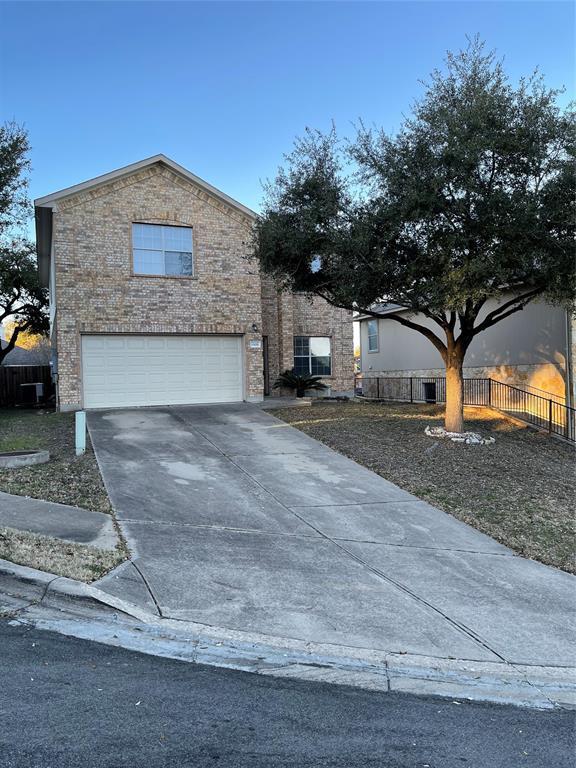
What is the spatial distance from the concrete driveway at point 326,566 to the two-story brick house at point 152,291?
24.3ft

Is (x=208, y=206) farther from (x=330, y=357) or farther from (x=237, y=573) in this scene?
(x=237, y=573)

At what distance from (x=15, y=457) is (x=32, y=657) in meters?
6.13

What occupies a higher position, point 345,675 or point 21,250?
point 21,250

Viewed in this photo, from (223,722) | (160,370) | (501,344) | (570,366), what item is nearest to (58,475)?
(223,722)

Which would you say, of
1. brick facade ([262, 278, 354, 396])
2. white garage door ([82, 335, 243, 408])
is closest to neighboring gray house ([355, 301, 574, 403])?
brick facade ([262, 278, 354, 396])

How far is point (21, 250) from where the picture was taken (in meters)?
26.8

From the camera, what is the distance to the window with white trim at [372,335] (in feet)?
97.4

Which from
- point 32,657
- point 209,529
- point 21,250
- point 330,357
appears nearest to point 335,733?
point 32,657

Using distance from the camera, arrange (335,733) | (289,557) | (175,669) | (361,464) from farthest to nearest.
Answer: (361,464) < (289,557) < (175,669) < (335,733)

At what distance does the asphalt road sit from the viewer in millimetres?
3145

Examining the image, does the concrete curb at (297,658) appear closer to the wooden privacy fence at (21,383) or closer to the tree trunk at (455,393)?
the tree trunk at (455,393)

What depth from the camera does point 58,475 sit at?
913cm

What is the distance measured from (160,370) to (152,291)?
7.83 feet

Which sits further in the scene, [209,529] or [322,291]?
[322,291]
